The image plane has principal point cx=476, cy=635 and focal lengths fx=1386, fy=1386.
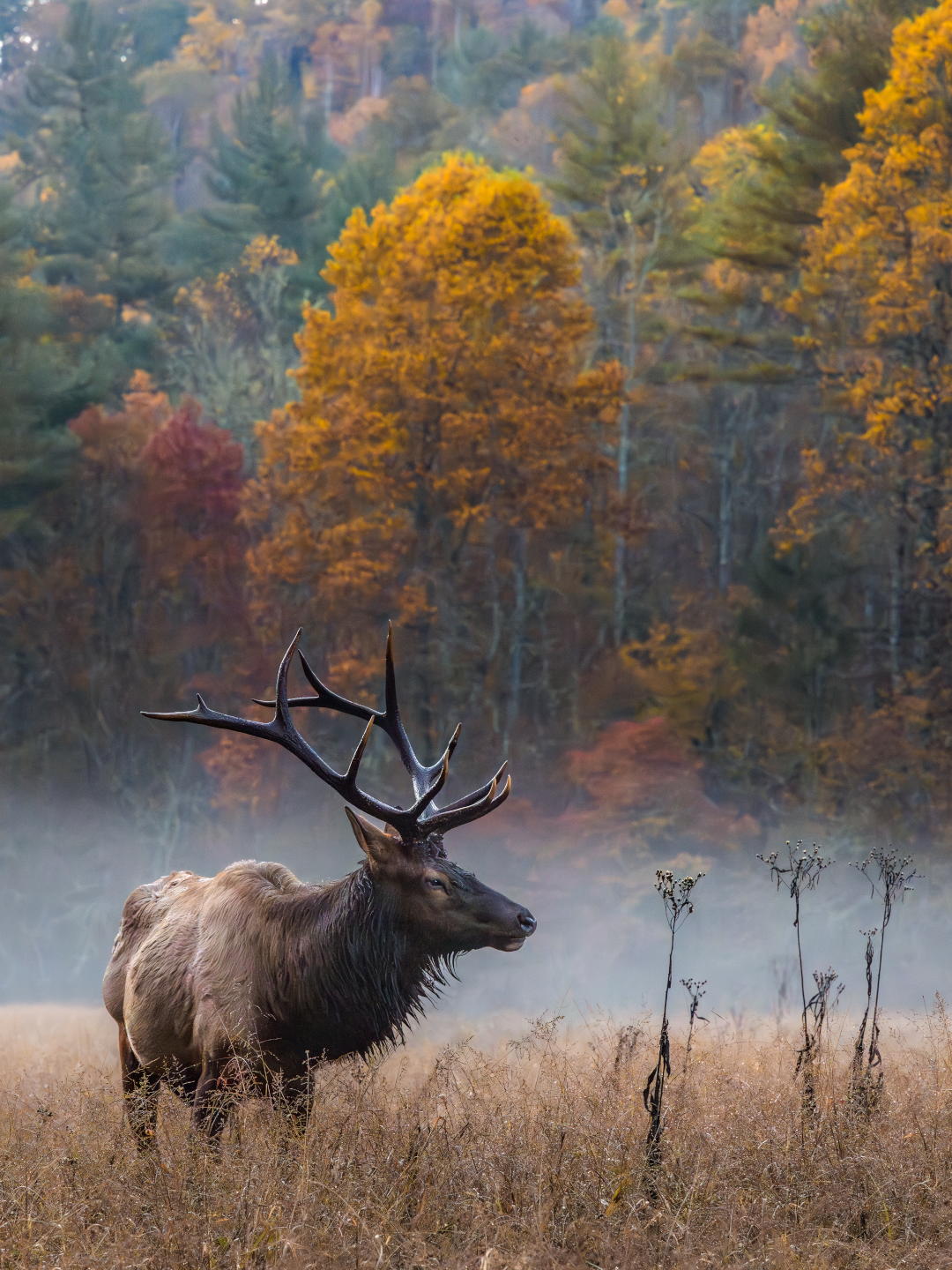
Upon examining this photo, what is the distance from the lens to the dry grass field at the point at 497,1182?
4137 millimetres

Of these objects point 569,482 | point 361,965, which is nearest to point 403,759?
point 361,965

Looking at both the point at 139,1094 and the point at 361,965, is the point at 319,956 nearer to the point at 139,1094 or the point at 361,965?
the point at 361,965

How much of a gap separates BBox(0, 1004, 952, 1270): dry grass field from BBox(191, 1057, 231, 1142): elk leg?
0.12 metres

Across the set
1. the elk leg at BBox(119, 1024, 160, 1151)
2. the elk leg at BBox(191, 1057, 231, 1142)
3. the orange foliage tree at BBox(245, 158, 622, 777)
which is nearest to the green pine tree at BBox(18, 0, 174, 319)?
the orange foliage tree at BBox(245, 158, 622, 777)

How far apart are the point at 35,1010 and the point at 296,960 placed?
34.9 feet

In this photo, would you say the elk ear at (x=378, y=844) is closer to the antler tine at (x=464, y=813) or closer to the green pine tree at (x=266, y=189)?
the antler tine at (x=464, y=813)

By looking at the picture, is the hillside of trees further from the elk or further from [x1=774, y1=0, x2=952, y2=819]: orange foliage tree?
the elk

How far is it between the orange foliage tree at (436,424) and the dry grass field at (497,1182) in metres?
14.2

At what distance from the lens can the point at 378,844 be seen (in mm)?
5371

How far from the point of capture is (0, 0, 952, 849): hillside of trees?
58.8ft

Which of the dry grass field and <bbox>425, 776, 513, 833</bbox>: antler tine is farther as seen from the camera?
<bbox>425, 776, 513, 833</bbox>: antler tine

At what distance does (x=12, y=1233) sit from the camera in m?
4.21

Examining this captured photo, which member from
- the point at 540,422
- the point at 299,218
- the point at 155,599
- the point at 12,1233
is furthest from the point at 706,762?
the point at 299,218

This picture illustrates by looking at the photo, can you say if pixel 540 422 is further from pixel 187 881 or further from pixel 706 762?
pixel 187 881
